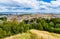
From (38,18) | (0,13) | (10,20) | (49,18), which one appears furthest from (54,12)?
(0,13)

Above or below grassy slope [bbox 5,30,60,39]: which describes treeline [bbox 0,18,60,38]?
above

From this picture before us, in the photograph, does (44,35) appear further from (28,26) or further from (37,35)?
(28,26)

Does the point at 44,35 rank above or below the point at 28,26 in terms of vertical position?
below

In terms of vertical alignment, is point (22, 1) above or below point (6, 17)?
above

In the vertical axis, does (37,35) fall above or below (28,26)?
below

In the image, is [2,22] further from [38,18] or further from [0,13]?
[38,18]

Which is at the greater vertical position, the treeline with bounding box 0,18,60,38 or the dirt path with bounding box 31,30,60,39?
the treeline with bounding box 0,18,60,38

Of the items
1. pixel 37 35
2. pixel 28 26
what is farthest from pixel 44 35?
pixel 28 26

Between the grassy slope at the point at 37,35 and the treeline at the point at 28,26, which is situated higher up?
the treeline at the point at 28,26
